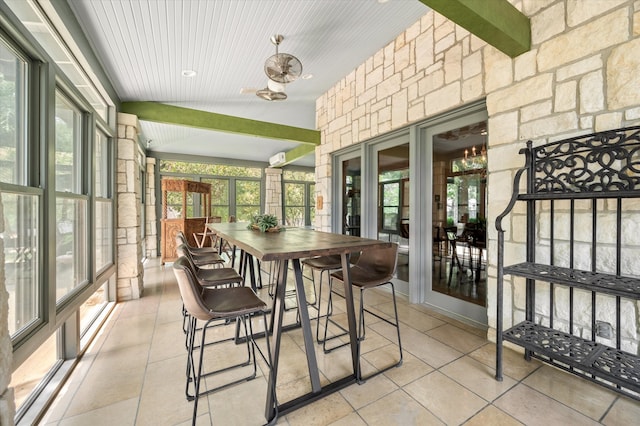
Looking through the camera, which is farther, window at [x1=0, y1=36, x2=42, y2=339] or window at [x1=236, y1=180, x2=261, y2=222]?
window at [x1=236, y1=180, x2=261, y2=222]

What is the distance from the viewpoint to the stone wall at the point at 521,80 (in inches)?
66.6

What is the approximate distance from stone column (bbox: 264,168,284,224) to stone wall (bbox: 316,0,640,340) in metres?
5.70

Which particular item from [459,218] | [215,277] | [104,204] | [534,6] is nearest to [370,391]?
[215,277]

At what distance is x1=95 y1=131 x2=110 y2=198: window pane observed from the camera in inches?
129

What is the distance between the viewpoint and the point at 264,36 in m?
2.72

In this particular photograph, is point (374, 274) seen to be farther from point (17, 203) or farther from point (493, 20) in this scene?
point (17, 203)

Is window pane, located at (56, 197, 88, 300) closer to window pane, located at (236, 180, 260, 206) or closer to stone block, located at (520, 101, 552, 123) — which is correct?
stone block, located at (520, 101, 552, 123)

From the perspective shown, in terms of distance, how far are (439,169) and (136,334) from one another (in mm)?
3551

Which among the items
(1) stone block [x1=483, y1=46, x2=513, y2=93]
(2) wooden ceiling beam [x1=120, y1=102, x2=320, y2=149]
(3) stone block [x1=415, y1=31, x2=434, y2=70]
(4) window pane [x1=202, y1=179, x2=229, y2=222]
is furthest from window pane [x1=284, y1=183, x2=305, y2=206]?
(1) stone block [x1=483, y1=46, x2=513, y2=93]

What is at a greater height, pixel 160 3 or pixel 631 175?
pixel 160 3

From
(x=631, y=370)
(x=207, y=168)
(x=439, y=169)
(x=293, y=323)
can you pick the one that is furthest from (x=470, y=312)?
(x=207, y=168)

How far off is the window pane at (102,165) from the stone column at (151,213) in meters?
3.82

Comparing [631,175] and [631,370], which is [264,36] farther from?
[631,370]

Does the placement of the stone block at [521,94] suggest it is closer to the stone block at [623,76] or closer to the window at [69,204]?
the stone block at [623,76]
